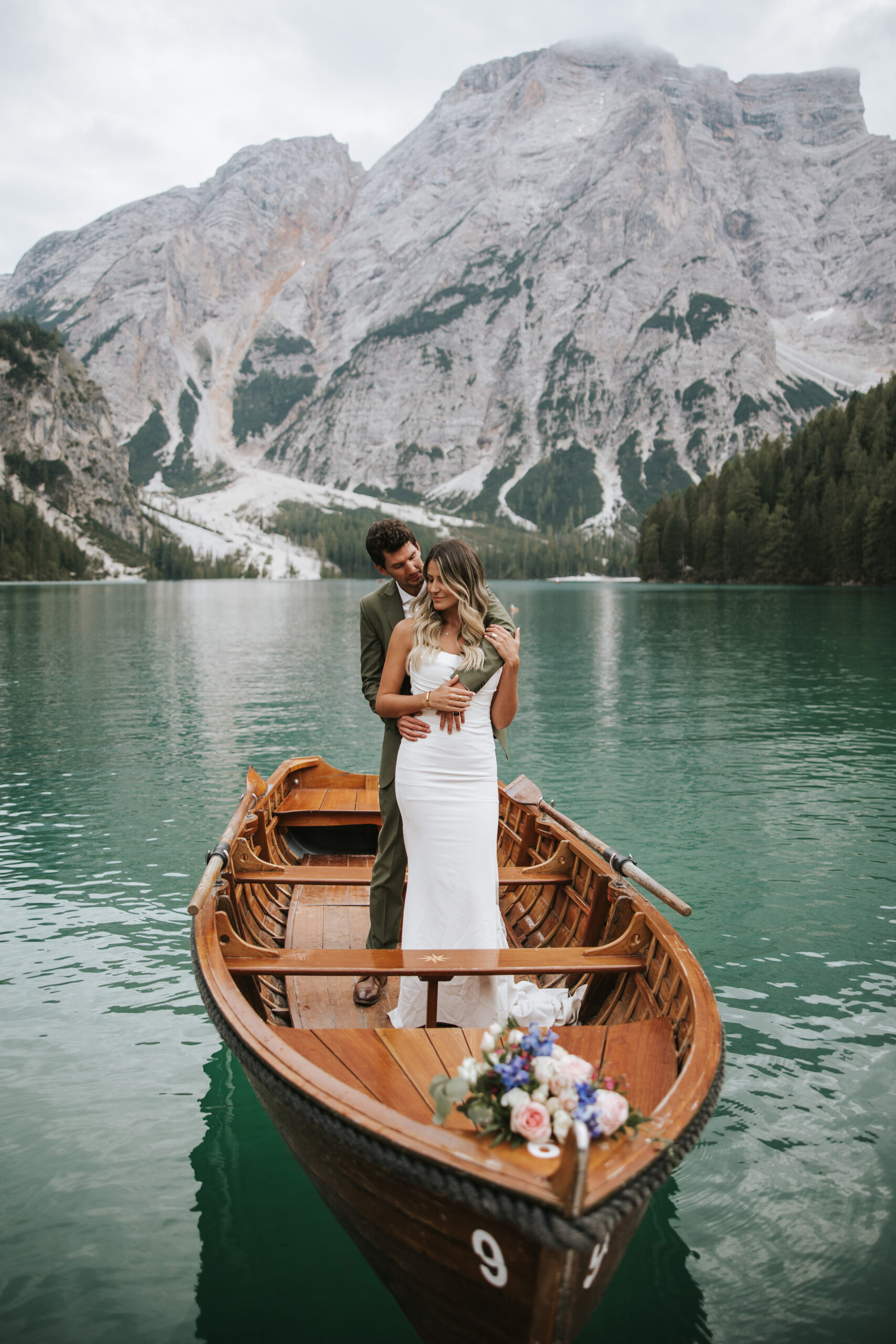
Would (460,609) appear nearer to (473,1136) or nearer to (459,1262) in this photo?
(473,1136)

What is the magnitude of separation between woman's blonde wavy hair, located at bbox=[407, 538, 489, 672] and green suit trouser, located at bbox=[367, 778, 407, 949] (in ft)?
4.43

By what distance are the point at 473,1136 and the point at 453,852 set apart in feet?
7.77

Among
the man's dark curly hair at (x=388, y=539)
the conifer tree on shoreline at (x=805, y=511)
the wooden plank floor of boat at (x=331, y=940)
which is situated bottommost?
the wooden plank floor of boat at (x=331, y=940)

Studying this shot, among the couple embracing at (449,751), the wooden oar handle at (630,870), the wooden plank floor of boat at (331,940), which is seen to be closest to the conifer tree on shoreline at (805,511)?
the wooden oar handle at (630,870)

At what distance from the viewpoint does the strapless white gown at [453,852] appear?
18.8 feet

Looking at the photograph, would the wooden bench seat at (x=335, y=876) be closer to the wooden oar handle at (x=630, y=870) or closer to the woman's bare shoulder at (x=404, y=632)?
the wooden oar handle at (x=630, y=870)

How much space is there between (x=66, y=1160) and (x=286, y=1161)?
1.72 meters

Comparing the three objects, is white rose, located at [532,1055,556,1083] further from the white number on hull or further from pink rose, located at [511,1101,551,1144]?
the white number on hull

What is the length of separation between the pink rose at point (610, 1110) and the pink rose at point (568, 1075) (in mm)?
89

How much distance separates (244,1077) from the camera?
7.66 meters

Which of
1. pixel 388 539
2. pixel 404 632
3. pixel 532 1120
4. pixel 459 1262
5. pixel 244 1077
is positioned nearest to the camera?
pixel 532 1120

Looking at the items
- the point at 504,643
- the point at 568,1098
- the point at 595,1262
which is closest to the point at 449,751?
the point at 504,643

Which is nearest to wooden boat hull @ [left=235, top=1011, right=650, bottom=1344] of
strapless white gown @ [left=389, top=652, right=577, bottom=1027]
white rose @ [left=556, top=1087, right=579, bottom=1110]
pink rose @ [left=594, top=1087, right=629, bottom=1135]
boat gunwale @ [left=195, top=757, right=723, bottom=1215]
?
boat gunwale @ [left=195, top=757, right=723, bottom=1215]

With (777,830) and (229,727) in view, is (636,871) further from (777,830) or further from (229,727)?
(229,727)
